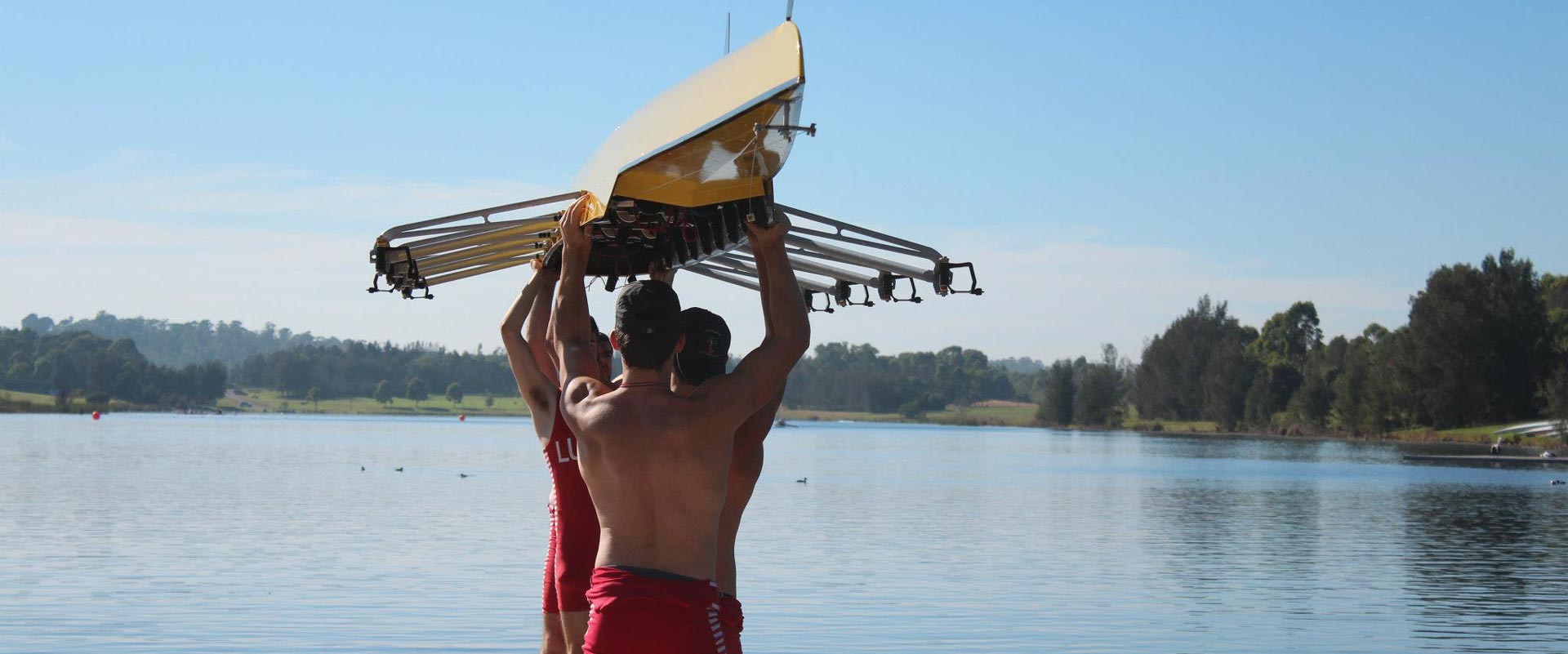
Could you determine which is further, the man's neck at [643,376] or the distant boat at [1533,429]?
the distant boat at [1533,429]

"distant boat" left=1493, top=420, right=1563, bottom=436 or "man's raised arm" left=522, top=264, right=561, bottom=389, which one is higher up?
"distant boat" left=1493, top=420, right=1563, bottom=436

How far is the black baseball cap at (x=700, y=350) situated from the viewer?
517 centimetres

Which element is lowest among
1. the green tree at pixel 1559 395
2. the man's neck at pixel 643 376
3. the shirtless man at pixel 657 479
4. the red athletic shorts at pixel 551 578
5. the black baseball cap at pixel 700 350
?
the red athletic shorts at pixel 551 578

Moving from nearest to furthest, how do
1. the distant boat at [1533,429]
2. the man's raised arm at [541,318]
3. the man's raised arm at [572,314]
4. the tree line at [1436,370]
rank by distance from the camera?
the man's raised arm at [572,314], the man's raised arm at [541,318], the distant boat at [1533,429], the tree line at [1436,370]

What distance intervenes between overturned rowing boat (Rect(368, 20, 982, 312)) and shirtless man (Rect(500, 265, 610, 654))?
0.90ft

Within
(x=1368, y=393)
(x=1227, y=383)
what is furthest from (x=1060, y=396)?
(x=1368, y=393)

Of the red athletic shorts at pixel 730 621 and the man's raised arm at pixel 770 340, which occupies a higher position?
the man's raised arm at pixel 770 340

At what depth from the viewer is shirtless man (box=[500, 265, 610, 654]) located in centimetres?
623

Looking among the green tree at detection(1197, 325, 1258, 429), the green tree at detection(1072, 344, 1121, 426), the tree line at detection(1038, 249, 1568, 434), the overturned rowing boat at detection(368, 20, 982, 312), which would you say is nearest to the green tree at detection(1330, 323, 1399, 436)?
the tree line at detection(1038, 249, 1568, 434)

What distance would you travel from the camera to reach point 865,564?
73.4ft

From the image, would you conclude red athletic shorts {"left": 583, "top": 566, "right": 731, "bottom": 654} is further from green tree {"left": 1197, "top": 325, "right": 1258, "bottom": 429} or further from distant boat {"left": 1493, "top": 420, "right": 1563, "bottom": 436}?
green tree {"left": 1197, "top": 325, "right": 1258, "bottom": 429}

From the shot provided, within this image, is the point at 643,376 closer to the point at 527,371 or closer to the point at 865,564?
the point at 527,371

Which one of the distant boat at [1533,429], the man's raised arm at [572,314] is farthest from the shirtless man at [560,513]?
the distant boat at [1533,429]

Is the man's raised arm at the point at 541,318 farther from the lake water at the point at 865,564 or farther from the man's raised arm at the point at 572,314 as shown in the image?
the lake water at the point at 865,564
